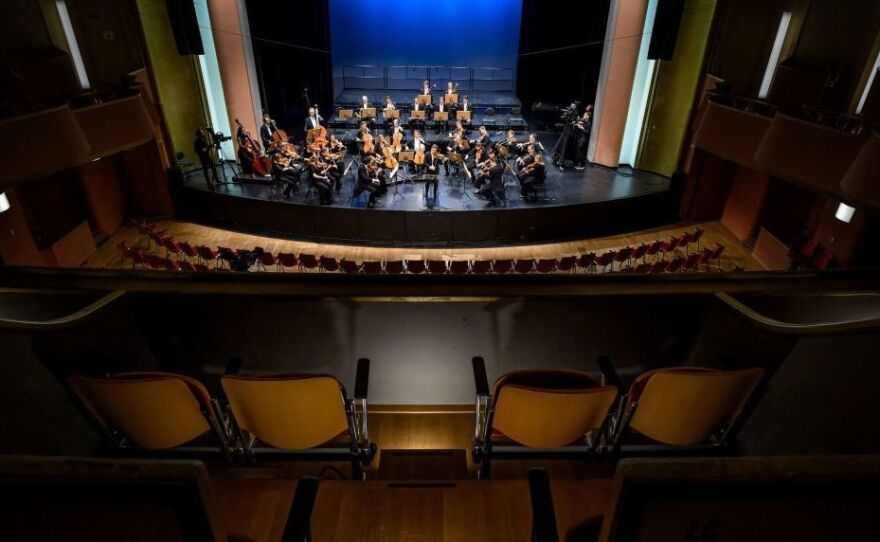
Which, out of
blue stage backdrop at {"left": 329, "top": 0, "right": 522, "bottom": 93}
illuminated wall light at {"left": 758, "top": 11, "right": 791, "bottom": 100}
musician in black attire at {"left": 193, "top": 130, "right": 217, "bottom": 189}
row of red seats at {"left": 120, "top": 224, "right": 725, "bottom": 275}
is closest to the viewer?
row of red seats at {"left": 120, "top": 224, "right": 725, "bottom": 275}

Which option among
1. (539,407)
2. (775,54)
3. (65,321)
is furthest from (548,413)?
(775,54)

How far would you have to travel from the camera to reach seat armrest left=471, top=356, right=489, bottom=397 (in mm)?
1954

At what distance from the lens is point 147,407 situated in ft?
6.12

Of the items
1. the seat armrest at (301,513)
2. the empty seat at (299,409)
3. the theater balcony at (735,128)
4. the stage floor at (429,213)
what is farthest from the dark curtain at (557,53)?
the seat armrest at (301,513)

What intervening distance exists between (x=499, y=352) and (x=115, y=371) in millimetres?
1661

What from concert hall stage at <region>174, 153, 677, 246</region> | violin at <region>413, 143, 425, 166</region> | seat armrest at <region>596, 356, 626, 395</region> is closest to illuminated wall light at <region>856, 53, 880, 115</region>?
concert hall stage at <region>174, 153, 677, 246</region>

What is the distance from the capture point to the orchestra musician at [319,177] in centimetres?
833

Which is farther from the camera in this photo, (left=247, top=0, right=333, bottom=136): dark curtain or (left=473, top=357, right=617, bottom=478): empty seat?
(left=247, top=0, right=333, bottom=136): dark curtain

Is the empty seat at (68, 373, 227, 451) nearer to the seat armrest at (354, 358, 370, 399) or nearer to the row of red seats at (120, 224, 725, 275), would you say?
the seat armrest at (354, 358, 370, 399)

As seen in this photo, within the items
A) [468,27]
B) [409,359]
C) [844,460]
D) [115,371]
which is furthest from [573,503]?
[468,27]

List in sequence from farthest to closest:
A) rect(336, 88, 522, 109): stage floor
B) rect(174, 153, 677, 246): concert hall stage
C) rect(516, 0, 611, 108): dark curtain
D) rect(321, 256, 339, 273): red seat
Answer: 1. rect(336, 88, 522, 109): stage floor
2. rect(516, 0, 611, 108): dark curtain
3. rect(174, 153, 677, 246): concert hall stage
4. rect(321, 256, 339, 273): red seat

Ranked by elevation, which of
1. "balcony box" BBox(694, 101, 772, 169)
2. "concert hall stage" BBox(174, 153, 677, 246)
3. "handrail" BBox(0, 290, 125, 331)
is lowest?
"concert hall stage" BBox(174, 153, 677, 246)

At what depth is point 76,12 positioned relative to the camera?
8.50m

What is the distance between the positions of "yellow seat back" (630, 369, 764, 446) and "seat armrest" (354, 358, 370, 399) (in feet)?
3.54
